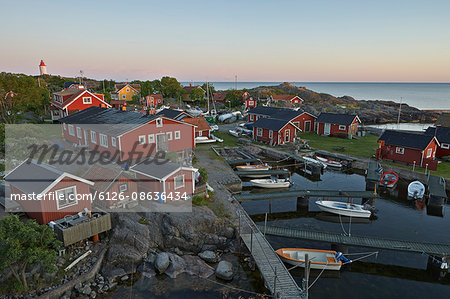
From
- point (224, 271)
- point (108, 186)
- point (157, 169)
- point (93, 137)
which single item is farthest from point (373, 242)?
point (93, 137)

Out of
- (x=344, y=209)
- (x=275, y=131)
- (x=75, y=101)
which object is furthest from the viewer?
(x=275, y=131)

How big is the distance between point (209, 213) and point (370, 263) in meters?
11.7

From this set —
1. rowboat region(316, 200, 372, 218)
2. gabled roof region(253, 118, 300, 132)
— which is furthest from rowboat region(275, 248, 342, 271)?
gabled roof region(253, 118, 300, 132)

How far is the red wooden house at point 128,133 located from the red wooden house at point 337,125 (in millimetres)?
30281

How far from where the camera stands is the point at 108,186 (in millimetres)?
20109

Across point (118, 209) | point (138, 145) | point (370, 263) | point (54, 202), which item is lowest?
point (370, 263)

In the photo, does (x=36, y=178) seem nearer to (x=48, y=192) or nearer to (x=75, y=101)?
(x=48, y=192)

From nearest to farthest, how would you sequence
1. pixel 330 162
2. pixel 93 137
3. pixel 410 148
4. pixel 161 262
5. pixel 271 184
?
pixel 161 262 < pixel 93 137 < pixel 271 184 < pixel 410 148 < pixel 330 162

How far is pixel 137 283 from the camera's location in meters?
16.7

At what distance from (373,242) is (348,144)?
2954cm

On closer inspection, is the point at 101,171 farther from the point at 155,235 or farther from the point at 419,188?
the point at 419,188

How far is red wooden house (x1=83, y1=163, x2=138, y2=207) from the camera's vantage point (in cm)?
2016

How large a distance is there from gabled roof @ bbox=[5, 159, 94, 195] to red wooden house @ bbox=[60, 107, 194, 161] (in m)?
7.60

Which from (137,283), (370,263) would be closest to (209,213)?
(137,283)
